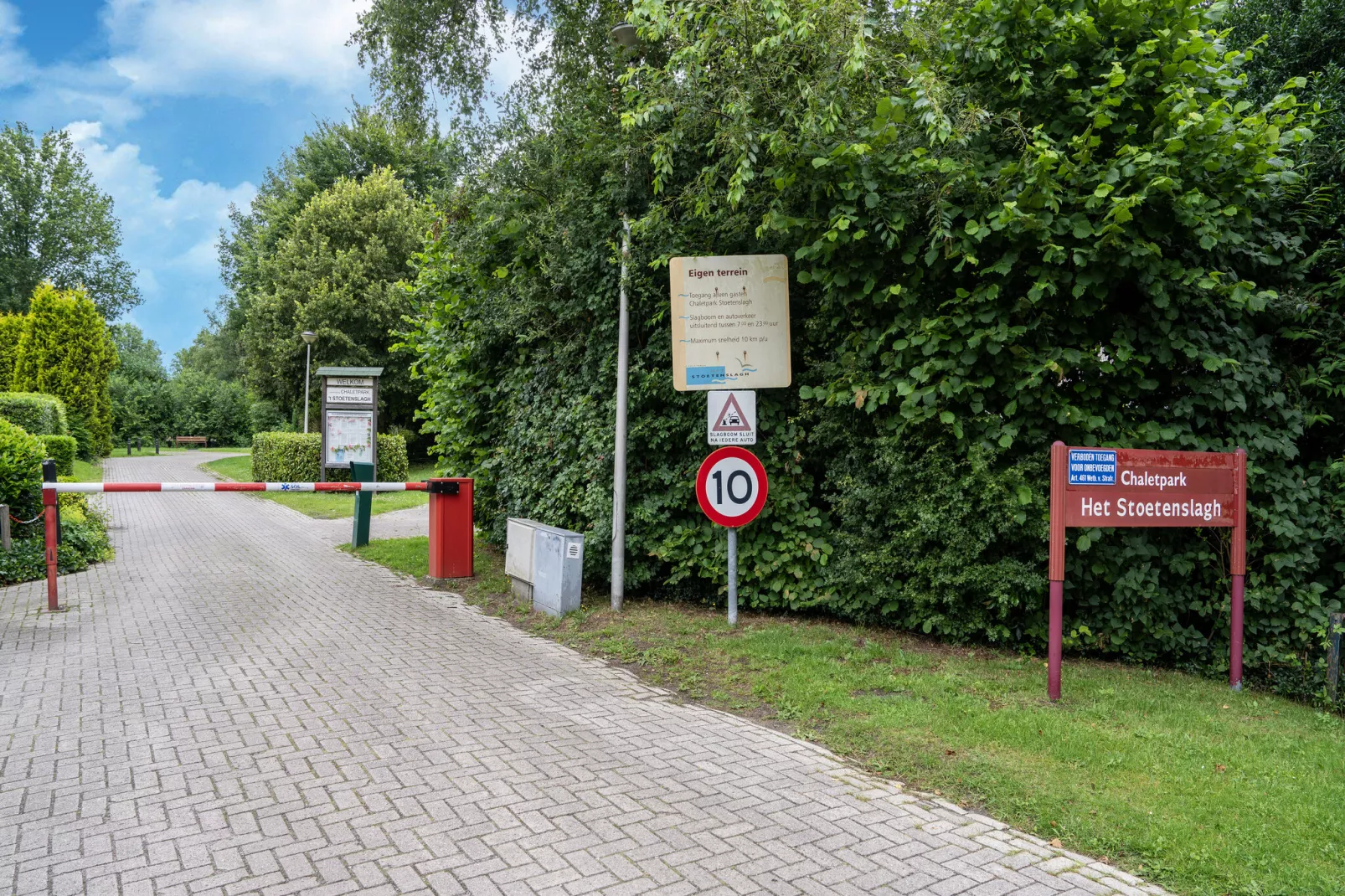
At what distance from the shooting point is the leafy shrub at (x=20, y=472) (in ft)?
32.5

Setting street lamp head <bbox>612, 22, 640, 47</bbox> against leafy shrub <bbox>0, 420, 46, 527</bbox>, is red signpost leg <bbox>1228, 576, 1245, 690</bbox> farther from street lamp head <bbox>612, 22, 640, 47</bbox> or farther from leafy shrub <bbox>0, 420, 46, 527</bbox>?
leafy shrub <bbox>0, 420, 46, 527</bbox>

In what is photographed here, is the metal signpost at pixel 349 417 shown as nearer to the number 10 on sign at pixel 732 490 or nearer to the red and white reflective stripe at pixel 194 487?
the red and white reflective stripe at pixel 194 487

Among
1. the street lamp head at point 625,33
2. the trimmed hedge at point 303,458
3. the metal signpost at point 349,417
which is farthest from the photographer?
the trimmed hedge at point 303,458

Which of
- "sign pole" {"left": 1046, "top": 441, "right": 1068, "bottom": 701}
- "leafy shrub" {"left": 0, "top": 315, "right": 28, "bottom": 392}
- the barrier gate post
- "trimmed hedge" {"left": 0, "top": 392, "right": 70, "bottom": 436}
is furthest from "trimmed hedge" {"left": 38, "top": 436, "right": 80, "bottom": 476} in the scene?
"leafy shrub" {"left": 0, "top": 315, "right": 28, "bottom": 392}

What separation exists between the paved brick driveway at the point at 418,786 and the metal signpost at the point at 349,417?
42.2ft

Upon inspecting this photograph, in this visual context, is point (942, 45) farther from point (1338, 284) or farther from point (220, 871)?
point (220, 871)

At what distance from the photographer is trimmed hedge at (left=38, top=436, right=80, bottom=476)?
49.5ft

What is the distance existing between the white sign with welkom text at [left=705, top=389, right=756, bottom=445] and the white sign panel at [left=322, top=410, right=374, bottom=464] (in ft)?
47.9

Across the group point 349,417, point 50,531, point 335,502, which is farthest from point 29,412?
point 50,531

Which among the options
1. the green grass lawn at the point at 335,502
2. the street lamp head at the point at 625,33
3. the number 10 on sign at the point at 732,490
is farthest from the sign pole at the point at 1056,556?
the green grass lawn at the point at 335,502

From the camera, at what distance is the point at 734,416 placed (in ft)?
24.2

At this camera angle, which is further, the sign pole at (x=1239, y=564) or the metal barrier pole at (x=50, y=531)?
the metal barrier pole at (x=50, y=531)

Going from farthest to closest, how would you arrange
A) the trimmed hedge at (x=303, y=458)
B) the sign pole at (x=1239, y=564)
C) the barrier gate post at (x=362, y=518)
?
the trimmed hedge at (x=303, y=458) → the barrier gate post at (x=362, y=518) → the sign pole at (x=1239, y=564)

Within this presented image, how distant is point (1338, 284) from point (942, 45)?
129 inches
